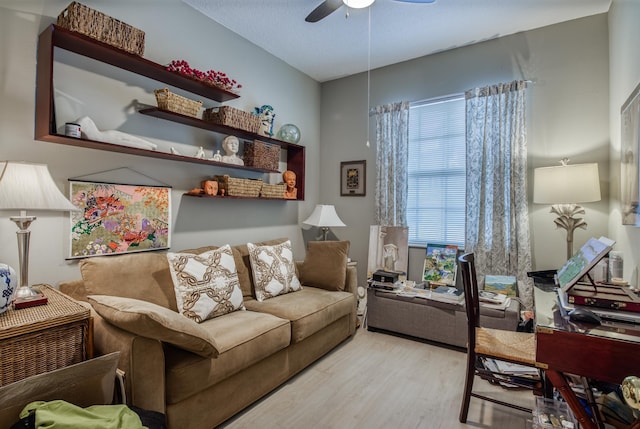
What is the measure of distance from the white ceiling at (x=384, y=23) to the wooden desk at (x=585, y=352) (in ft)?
8.28

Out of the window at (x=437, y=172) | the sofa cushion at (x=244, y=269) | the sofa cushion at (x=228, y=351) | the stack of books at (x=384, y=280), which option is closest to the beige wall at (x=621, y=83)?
the window at (x=437, y=172)

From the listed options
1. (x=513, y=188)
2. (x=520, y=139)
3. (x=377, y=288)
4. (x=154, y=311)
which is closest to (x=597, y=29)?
(x=520, y=139)

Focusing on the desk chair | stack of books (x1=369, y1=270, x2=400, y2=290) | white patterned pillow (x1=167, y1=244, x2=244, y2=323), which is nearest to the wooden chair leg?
the desk chair

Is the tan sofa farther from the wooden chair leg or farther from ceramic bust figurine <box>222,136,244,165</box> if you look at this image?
the wooden chair leg

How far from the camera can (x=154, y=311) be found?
147 centimetres

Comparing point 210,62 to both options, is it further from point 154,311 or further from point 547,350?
point 547,350

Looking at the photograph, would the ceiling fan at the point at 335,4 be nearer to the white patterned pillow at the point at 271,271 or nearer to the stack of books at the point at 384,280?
the white patterned pillow at the point at 271,271

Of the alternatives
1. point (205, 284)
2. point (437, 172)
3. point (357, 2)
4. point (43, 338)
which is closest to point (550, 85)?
point (437, 172)

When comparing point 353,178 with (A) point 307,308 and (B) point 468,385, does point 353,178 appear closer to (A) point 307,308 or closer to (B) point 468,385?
(A) point 307,308

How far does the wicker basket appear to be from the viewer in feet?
7.62

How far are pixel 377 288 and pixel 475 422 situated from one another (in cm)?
148

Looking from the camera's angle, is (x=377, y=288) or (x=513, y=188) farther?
(x=377, y=288)

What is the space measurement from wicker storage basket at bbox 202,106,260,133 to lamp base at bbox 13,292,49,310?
67.1 inches

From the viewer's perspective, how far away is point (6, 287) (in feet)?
4.50
